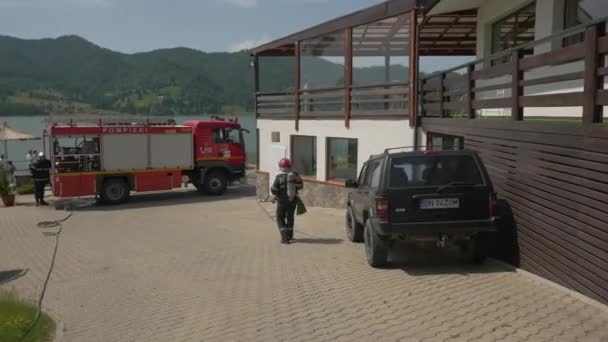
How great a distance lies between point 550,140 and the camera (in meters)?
6.07

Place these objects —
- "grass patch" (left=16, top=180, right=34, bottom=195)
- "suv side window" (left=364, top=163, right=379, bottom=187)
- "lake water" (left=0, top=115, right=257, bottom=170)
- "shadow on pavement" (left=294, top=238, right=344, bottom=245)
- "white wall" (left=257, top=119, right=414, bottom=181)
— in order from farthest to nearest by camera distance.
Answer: "lake water" (left=0, top=115, right=257, bottom=170) < "grass patch" (left=16, top=180, right=34, bottom=195) < "white wall" (left=257, top=119, right=414, bottom=181) < "shadow on pavement" (left=294, top=238, right=344, bottom=245) < "suv side window" (left=364, top=163, right=379, bottom=187)

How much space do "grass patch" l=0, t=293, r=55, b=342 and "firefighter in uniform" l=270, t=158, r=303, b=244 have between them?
15.6ft

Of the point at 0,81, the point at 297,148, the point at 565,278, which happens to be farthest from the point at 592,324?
the point at 0,81

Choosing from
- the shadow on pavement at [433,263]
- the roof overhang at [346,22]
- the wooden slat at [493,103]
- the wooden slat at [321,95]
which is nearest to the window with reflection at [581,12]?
the wooden slat at [493,103]

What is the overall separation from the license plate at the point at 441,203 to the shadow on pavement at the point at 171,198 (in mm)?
A: 15393

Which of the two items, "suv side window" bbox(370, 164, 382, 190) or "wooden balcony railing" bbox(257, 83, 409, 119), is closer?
"suv side window" bbox(370, 164, 382, 190)

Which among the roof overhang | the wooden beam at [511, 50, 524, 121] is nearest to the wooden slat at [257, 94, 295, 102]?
the roof overhang

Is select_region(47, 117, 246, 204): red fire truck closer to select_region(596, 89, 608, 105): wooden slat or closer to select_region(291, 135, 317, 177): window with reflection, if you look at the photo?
select_region(291, 135, 317, 177): window with reflection

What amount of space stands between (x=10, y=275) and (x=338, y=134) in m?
9.81

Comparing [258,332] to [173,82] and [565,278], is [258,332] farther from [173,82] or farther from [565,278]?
[173,82]

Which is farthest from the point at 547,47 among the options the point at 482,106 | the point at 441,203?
the point at 441,203

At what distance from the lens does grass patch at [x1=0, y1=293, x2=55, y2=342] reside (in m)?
5.59

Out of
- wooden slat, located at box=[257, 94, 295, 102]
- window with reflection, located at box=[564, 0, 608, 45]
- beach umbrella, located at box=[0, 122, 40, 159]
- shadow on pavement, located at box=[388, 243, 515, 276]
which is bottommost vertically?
shadow on pavement, located at box=[388, 243, 515, 276]

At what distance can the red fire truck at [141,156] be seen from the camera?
19.8 meters
